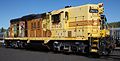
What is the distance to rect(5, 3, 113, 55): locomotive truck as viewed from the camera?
1633 centimetres

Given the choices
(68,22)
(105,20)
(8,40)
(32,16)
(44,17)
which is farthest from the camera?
(8,40)

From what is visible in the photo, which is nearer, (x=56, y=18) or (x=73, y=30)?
(x=73, y=30)

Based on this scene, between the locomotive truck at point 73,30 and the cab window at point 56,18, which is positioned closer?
the locomotive truck at point 73,30

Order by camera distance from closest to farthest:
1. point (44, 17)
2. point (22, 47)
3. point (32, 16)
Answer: point (44, 17) → point (32, 16) → point (22, 47)

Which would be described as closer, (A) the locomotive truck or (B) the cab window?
(A) the locomotive truck

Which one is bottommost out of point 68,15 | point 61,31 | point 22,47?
point 22,47

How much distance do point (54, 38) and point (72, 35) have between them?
2029 millimetres

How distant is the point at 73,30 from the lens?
59.2 feet

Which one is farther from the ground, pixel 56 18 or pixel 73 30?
pixel 56 18

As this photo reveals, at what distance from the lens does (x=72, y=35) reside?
1809 cm

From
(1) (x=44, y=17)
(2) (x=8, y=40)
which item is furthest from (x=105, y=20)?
(2) (x=8, y=40)

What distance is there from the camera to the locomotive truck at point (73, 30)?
53.6 feet

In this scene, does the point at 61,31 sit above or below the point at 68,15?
below

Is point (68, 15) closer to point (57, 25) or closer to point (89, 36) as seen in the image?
point (57, 25)
